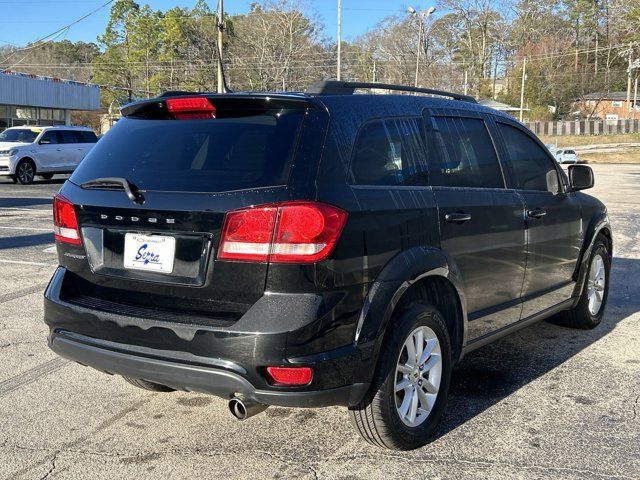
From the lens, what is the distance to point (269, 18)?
193ft

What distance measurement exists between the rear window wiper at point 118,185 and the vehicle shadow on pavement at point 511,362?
203cm

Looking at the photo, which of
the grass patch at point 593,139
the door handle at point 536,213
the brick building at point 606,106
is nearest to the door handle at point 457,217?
the door handle at point 536,213

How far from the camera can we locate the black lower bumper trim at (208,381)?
304 cm

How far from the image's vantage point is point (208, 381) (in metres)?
3.07

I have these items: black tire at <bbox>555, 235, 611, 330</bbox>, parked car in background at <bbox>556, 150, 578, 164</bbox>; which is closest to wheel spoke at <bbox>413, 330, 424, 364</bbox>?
black tire at <bbox>555, 235, 611, 330</bbox>

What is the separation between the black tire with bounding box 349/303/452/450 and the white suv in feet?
66.8

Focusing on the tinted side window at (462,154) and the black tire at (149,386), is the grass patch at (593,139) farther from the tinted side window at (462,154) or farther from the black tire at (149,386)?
the black tire at (149,386)

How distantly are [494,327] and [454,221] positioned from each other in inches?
35.2

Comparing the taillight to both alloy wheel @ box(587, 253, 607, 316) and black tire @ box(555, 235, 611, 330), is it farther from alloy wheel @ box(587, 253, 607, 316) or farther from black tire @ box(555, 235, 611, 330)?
alloy wheel @ box(587, 253, 607, 316)

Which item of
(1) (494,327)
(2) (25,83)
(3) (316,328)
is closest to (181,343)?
(3) (316,328)

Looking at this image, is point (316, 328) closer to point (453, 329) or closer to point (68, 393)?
point (453, 329)

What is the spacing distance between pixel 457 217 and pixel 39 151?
20.7m

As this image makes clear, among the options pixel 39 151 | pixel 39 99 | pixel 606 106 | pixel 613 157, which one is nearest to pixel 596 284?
pixel 39 151

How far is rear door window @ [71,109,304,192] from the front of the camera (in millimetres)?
3178
